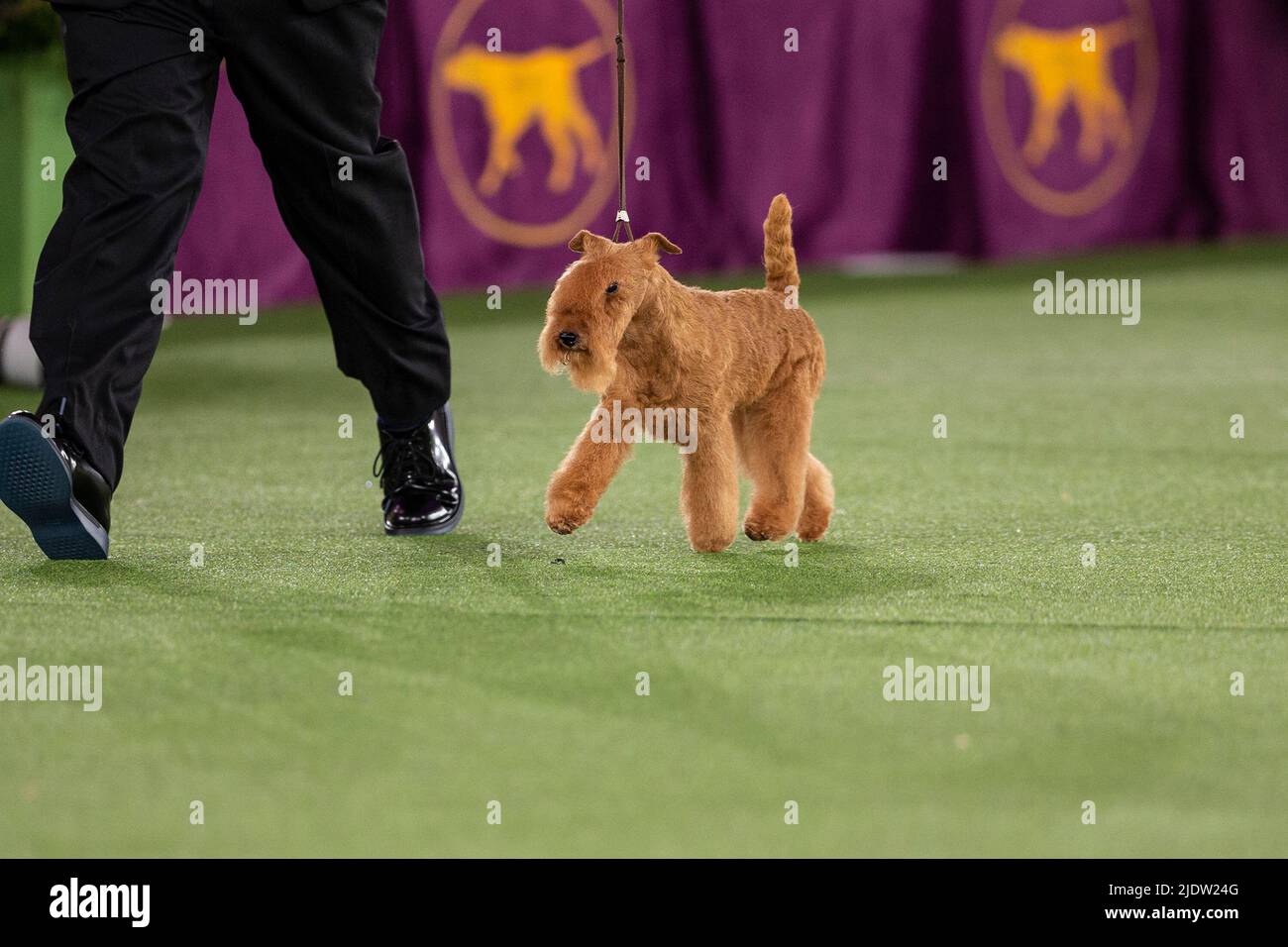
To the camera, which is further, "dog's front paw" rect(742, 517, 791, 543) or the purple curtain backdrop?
the purple curtain backdrop

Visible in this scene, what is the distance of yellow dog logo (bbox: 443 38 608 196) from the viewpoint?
7340mm

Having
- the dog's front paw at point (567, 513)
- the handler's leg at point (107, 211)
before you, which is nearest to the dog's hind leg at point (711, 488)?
the dog's front paw at point (567, 513)

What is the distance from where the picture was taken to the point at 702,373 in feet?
9.02

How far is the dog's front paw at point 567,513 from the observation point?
8.89 feet

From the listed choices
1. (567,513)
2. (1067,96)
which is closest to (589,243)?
(567,513)

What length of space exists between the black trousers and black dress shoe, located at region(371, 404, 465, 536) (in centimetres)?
12

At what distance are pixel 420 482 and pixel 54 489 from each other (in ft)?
2.19

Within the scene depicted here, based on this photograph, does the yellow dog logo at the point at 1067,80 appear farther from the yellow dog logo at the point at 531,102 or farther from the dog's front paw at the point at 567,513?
the dog's front paw at the point at 567,513

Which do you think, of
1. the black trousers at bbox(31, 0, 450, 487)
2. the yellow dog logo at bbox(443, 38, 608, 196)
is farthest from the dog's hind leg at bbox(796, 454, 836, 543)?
the yellow dog logo at bbox(443, 38, 608, 196)

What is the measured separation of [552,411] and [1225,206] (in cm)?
590

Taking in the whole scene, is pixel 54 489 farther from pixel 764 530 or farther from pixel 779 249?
pixel 779 249

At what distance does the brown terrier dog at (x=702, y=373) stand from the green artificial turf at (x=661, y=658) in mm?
97

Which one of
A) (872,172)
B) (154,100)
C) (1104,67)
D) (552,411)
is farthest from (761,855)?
(1104,67)

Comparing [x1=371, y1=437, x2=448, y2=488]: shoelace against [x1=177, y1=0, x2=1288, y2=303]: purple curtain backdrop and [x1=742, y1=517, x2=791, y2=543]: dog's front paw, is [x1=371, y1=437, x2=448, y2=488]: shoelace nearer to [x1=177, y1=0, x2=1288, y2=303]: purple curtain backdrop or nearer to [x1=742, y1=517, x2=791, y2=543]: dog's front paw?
[x1=742, y1=517, x2=791, y2=543]: dog's front paw
